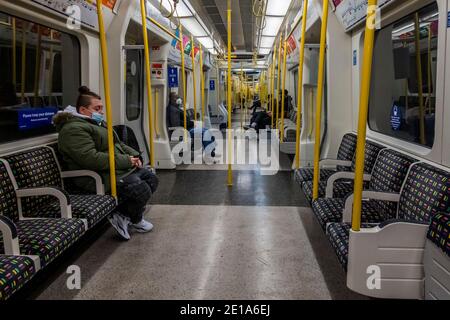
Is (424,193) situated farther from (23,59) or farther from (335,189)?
(23,59)

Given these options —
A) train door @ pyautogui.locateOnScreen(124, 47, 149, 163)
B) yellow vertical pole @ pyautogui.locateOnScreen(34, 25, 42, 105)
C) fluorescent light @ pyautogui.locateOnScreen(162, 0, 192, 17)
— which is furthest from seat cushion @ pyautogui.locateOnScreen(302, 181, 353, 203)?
fluorescent light @ pyautogui.locateOnScreen(162, 0, 192, 17)

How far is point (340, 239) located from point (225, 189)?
3318 mm

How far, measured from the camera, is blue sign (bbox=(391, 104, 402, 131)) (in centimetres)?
413

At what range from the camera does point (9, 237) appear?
2.31m

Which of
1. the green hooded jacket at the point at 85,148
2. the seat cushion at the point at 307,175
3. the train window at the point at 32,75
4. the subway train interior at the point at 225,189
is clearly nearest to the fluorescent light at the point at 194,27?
the subway train interior at the point at 225,189

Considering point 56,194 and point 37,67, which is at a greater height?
point 37,67

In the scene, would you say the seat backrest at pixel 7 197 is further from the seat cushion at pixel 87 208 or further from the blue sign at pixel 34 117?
the blue sign at pixel 34 117

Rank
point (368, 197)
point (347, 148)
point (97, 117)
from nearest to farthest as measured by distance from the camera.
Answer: point (368, 197)
point (97, 117)
point (347, 148)

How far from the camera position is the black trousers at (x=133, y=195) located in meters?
3.79

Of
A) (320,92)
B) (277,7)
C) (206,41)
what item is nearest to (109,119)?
(320,92)

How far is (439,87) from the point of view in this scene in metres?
2.88

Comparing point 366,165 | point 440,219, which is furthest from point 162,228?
point 440,219

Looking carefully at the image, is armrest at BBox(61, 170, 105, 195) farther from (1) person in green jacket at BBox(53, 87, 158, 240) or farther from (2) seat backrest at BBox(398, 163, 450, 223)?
(2) seat backrest at BBox(398, 163, 450, 223)
